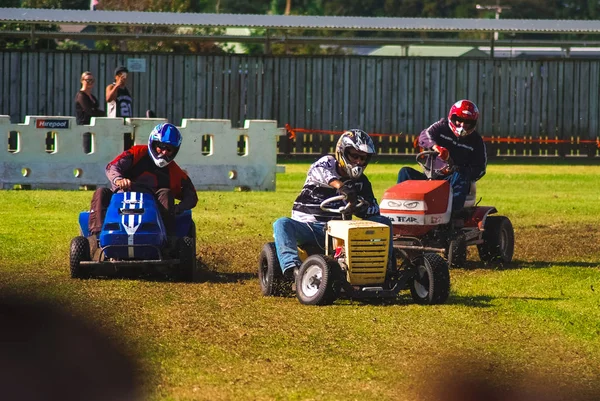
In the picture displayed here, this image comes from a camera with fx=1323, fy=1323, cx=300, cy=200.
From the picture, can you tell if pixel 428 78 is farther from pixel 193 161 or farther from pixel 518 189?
pixel 193 161

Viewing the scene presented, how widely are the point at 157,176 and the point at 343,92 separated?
19.8 metres

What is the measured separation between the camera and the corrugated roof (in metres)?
29.8

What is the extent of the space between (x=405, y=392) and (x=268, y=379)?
80 cm

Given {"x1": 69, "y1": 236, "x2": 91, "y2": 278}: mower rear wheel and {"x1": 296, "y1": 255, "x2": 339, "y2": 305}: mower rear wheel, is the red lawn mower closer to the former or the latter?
{"x1": 296, "y1": 255, "x2": 339, "y2": 305}: mower rear wheel

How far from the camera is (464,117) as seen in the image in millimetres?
13367

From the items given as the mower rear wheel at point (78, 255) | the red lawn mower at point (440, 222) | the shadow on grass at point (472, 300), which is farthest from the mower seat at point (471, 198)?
the mower rear wheel at point (78, 255)

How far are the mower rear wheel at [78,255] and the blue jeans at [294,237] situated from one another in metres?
1.80

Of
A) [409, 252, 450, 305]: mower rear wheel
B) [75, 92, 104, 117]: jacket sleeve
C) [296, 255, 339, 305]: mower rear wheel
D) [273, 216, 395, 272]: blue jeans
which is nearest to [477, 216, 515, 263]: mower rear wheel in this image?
[273, 216, 395, 272]: blue jeans

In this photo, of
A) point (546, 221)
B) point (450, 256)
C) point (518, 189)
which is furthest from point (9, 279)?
point (518, 189)

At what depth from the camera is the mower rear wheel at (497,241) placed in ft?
43.9

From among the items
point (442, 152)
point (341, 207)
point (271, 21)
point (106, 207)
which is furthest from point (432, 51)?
point (341, 207)

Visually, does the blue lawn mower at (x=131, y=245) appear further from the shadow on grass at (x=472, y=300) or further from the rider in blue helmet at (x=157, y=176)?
the shadow on grass at (x=472, y=300)

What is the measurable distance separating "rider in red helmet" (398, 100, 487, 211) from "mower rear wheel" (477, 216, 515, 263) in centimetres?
40

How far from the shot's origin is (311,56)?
3153 centimetres
